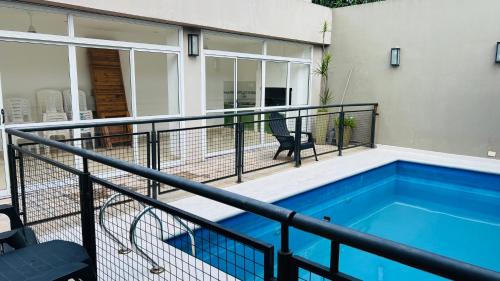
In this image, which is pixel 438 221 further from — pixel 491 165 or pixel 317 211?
pixel 491 165

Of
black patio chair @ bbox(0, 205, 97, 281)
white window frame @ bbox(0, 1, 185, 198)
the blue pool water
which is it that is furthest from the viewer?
white window frame @ bbox(0, 1, 185, 198)

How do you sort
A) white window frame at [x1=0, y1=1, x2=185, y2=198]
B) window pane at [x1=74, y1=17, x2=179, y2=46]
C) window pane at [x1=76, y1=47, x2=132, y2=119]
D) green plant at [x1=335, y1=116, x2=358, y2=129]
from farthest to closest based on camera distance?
green plant at [x1=335, y1=116, x2=358, y2=129], window pane at [x1=76, y1=47, x2=132, y2=119], window pane at [x1=74, y1=17, x2=179, y2=46], white window frame at [x1=0, y1=1, x2=185, y2=198]

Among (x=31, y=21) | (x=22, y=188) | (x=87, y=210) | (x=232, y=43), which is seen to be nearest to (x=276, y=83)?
(x=232, y=43)

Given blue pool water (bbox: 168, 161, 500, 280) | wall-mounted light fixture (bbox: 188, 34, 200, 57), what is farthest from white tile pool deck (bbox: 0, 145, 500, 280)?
wall-mounted light fixture (bbox: 188, 34, 200, 57)

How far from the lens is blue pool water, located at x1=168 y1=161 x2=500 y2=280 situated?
3.67 metres

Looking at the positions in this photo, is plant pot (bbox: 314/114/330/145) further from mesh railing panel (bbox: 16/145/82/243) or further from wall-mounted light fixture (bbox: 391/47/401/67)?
mesh railing panel (bbox: 16/145/82/243)

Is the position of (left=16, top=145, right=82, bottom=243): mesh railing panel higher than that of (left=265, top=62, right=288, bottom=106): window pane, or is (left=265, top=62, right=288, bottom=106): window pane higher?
(left=265, top=62, right=288, bottom=106): window pane

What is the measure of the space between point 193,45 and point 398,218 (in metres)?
4.06

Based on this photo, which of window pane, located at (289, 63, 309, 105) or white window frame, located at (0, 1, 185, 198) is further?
window pane, located at (289, 63, 309, 105)

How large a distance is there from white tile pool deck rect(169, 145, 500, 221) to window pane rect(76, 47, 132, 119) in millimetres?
4138

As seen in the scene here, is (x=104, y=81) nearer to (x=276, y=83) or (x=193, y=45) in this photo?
(x=193, y=45)

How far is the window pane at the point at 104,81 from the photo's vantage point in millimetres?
7664

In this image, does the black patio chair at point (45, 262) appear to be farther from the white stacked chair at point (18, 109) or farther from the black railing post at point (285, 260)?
the white stacked chair at point (18, 109)

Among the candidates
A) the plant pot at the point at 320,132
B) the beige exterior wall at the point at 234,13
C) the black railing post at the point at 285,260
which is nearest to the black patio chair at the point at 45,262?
the black railing post at the point at 285,260
